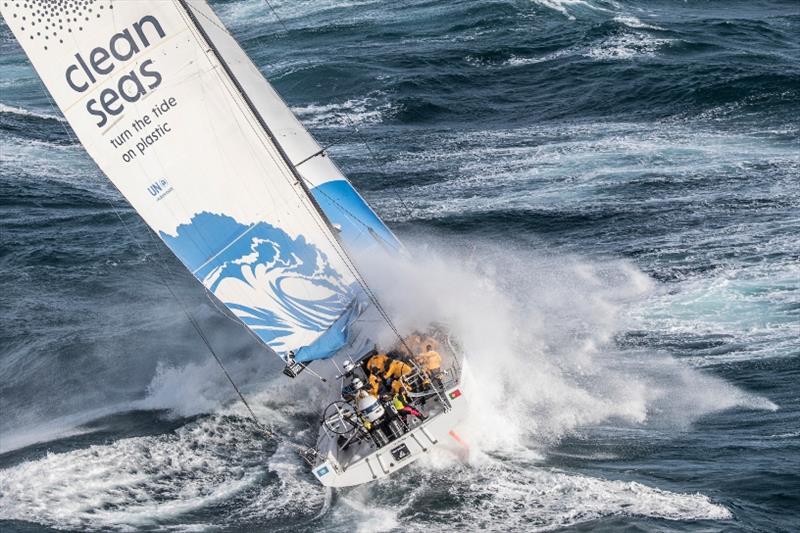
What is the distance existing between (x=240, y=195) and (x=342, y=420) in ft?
13.5

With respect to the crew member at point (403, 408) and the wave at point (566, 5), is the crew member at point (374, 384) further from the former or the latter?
the wave at point (566, 5)

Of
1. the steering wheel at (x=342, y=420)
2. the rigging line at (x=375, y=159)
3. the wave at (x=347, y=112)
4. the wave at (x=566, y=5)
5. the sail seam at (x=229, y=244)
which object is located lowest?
the steering wheel at (x=342, y=420)

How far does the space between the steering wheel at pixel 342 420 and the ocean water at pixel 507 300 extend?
989 mm

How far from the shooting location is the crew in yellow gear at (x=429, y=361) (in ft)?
56.3

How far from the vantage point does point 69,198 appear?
100 ft

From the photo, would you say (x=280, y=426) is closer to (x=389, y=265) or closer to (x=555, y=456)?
(x=389, y=265)

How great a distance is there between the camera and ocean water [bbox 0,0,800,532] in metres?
16.2

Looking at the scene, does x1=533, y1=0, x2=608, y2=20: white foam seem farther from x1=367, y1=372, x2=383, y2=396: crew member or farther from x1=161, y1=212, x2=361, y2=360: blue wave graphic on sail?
x1=367, y1=372, x2=383, y2=396: crew member

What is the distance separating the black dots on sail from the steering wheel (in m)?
7.31

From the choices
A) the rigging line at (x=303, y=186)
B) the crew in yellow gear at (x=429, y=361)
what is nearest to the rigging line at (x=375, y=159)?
the rigging line at (x=303, y=186)

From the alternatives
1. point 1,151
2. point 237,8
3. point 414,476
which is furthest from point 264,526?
point 237,8

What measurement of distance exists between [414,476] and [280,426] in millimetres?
3336

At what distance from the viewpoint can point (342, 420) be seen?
16.8m

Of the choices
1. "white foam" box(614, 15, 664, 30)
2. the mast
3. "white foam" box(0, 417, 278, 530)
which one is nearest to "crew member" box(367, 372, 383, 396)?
"white foam" box(0, 417, 278, 530)
